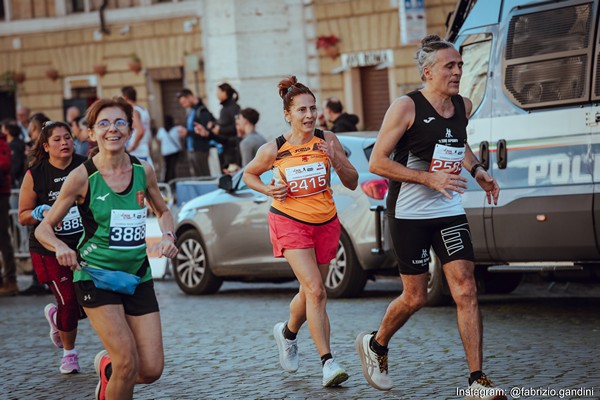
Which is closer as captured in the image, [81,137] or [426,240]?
[426,240]

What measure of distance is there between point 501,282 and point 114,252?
779 centimetres

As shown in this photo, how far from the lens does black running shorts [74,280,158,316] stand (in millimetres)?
7812

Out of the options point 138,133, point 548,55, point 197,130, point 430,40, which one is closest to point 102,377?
point 430,40

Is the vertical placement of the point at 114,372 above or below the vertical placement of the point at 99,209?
below

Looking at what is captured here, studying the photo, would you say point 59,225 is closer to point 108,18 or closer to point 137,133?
point 137,133

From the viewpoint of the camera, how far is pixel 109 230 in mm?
A: 7926

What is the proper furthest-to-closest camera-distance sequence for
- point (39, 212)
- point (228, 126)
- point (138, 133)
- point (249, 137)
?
point (228, 126)
point (138, 133)
point (249, 137)
point (39, 212)

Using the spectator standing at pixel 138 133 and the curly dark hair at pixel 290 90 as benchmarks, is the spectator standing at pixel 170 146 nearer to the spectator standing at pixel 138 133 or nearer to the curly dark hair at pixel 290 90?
the spectator standing at pixel 138 133

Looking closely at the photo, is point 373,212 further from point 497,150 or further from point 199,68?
point 199,68

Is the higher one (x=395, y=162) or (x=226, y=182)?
(x=395, y=162)

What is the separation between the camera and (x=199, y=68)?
36.2 m

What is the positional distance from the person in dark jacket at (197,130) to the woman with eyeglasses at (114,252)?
45.2 ft

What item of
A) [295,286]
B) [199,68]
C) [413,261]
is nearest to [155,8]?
[199,68]

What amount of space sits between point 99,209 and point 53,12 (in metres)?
32.8
